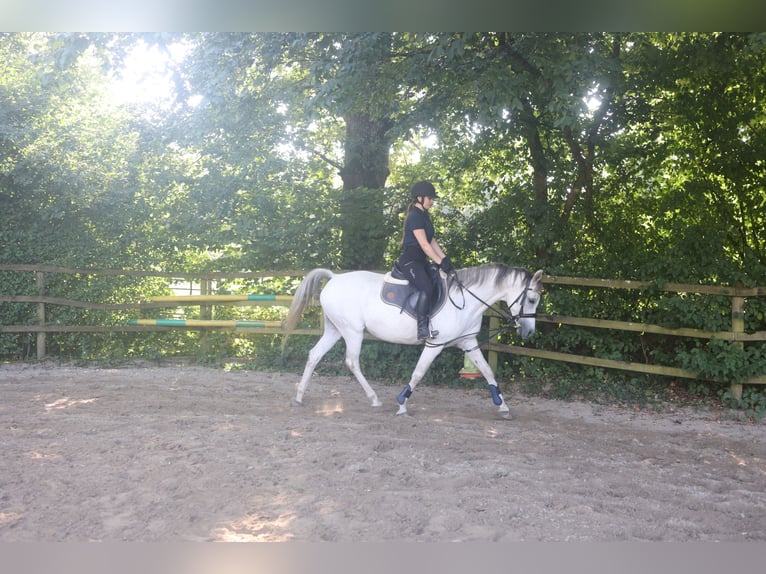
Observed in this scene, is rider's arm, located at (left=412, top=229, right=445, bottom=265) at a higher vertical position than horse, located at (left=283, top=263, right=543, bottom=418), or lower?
higher

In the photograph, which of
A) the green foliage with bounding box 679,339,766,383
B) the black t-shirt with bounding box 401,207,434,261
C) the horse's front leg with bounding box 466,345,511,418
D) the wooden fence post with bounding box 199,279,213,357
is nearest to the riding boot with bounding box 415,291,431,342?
the black t-shirt with bounding box 401,207,434,261


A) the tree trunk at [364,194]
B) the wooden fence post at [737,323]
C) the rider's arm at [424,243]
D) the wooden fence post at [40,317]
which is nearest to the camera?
the rider's arm at [424,243]

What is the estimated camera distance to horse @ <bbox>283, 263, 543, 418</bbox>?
616 cm

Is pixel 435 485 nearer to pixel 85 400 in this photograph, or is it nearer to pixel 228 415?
pixel 228 415

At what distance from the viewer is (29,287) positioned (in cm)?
973

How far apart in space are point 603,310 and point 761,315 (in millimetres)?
1626

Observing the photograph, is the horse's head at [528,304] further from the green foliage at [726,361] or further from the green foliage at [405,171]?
the green foliage at [726,361]

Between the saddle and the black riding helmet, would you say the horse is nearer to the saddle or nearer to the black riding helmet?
the saddle

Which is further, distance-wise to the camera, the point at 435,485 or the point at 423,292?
the point at 423,292

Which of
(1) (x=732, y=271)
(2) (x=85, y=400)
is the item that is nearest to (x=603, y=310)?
(1) (x=732, y=271)

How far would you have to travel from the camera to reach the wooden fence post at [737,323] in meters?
6.72

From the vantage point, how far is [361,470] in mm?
4457

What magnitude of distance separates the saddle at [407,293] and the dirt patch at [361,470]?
1015 mm

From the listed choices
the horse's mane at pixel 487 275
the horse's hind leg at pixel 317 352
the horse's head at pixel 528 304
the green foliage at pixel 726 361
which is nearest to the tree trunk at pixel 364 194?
the horse's hind leg at pixel 317 352
